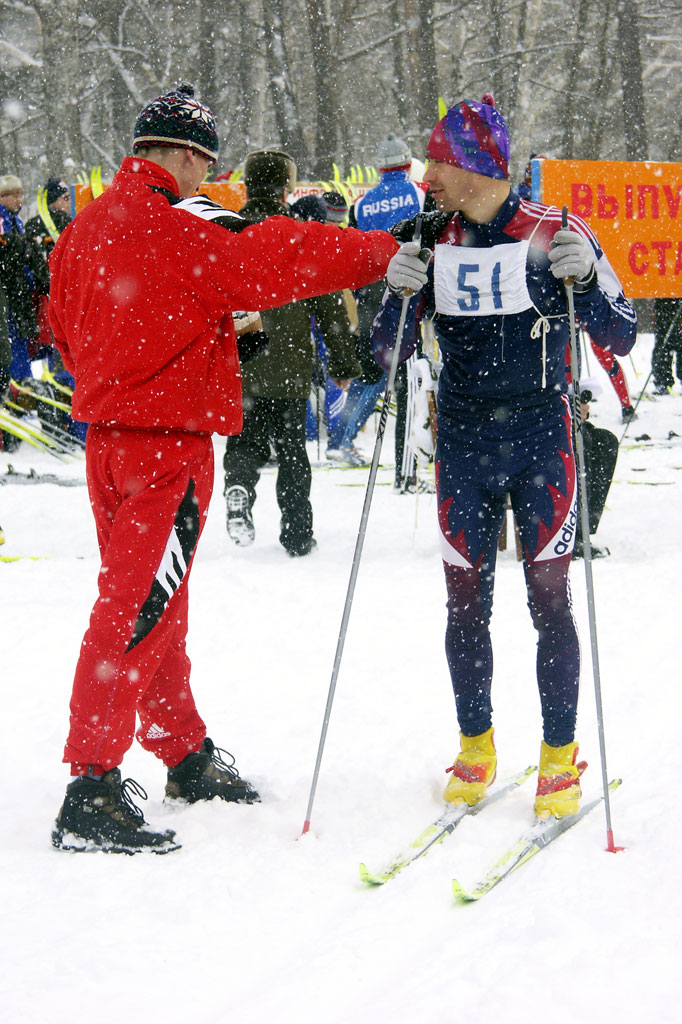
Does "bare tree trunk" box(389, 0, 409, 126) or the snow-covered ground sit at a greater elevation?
"bare tree trunk" box(389, 0, 409, 126)

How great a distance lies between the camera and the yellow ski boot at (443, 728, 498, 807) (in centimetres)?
317

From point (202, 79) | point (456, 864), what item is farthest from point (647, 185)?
point (202, 79)

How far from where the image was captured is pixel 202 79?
76.6ft

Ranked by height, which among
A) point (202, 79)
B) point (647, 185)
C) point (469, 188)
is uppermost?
point (202, 79)

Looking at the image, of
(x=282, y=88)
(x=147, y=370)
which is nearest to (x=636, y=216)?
(x=147, y=370)

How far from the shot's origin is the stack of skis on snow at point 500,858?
2.67 m

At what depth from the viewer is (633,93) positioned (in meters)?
19.9

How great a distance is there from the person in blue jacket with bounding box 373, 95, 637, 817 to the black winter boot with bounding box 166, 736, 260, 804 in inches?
25.6

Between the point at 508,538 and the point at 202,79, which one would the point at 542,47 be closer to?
the point at 202,79

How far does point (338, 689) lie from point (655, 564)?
2.51m

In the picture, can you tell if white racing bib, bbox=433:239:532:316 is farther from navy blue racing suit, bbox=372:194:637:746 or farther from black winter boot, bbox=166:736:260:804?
black winter boot, bbox=166:736:260:804

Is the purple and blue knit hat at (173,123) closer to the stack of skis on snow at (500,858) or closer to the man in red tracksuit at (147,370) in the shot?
the man in red tracksuit at (147,370)

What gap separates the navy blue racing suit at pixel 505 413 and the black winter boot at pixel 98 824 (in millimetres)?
1023

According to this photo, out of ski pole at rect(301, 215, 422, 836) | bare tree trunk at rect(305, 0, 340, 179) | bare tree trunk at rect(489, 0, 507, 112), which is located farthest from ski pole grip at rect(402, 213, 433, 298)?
bare tree trunk at rect(489, 0, 507, 112)
